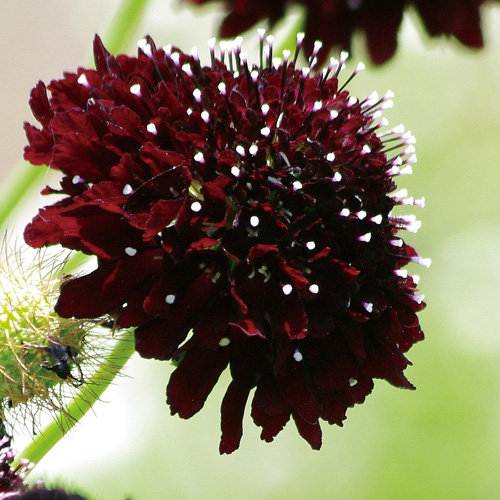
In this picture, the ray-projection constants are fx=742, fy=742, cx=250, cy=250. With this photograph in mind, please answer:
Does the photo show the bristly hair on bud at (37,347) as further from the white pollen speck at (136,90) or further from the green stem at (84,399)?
the white pollen speck at (136,90)

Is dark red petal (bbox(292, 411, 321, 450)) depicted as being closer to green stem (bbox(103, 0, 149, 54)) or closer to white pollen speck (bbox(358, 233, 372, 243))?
white pollen speck (bbox(358, 233, 372, 243))

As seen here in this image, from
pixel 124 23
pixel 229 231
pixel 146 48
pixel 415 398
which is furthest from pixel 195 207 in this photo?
pixel 415 398

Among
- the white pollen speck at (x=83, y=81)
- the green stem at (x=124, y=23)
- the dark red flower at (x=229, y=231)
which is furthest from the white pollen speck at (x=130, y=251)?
the green stem at (x=124, y=23)

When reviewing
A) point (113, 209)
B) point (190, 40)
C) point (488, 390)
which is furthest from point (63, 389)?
point (488, 390)

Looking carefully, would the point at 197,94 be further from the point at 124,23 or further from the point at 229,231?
the point at 124,23

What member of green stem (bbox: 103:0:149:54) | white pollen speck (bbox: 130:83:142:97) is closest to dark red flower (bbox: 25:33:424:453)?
white pollen speck (bbox: 130:83:142:97)

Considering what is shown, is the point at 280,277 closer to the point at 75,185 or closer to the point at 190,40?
the point at 75,185
